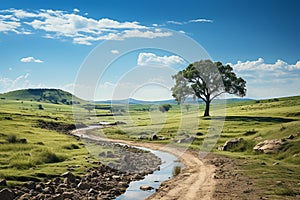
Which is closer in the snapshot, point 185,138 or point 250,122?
point 185,138

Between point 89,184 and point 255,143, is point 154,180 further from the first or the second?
point 255,143

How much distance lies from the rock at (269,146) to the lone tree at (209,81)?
4234 centimetres

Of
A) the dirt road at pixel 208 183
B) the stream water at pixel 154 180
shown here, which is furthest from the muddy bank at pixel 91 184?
the dirt road at pixel 208 183

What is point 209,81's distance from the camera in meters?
88.0

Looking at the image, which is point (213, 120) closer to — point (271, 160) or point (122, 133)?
point (122, 133)

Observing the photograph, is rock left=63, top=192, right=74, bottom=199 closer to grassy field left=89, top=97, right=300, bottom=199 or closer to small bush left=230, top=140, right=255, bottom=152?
grassy field left=89, top=97, right=300, bottom=199

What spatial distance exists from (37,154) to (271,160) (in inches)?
1020

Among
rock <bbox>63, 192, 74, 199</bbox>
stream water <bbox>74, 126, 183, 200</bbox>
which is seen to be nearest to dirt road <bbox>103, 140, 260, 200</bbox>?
stream water <bbox>74, 126, 183, 200</bbox>

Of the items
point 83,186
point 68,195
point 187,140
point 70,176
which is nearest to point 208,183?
point 83,186

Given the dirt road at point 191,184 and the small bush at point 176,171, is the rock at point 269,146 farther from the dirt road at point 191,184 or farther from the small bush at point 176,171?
the small bush at point 176,171

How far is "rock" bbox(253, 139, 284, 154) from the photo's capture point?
42.2 m

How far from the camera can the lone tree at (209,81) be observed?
87688 millimetres

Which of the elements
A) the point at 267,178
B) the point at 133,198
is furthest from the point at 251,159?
the point at 133,198

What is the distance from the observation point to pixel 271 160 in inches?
1539
